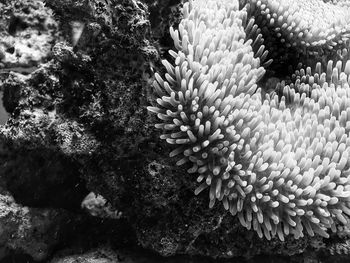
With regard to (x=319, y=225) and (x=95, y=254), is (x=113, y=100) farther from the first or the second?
(x=319, y=225)

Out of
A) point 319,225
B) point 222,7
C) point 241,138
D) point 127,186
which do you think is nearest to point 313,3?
point 222,7

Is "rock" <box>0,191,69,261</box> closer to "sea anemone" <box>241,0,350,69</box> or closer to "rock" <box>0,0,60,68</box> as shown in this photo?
"rock" <box>0,0,60,68</box>

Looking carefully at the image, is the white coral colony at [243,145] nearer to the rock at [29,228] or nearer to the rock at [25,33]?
the rock at [25,33]

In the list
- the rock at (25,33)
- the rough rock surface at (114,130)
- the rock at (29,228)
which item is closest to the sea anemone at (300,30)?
the rough rock surface at (114,130)

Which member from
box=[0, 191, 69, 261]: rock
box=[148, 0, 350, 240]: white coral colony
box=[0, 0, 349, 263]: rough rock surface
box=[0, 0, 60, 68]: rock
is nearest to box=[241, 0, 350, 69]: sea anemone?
box=[148, 0, 350, 240]: white coral colony

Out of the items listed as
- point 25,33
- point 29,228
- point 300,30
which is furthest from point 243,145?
point 25,33

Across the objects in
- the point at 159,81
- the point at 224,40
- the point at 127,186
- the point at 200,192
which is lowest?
the point at 127,186

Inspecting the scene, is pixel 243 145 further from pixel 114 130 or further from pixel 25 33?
pixel 25 33
